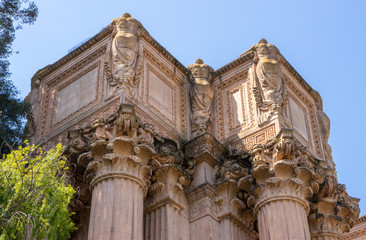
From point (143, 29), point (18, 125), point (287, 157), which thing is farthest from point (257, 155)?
point (18, 125)

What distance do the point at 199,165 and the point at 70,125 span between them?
3.79 meters

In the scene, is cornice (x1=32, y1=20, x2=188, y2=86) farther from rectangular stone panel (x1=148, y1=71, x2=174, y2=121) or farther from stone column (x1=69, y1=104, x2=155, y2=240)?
stone column (x1=69, y1=104, x2=155, y2=240)

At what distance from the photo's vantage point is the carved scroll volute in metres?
20.4

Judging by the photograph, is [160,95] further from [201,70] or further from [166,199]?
[166,199]

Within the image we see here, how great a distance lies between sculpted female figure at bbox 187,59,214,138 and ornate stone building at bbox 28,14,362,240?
0.11 feet

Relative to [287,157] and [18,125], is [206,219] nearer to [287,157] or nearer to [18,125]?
[287,157]

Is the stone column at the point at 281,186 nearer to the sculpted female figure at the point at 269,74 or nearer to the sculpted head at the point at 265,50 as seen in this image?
the sculpted female figure at the point at 269,74

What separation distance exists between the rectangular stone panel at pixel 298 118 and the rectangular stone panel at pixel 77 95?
20.5 ft

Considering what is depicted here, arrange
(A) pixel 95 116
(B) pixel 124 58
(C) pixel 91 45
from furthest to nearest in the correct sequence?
1. (C) pixel 91 45
2. (B) pixel 124 58
3. (A) pixel 95 116

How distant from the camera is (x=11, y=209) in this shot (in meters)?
14.4

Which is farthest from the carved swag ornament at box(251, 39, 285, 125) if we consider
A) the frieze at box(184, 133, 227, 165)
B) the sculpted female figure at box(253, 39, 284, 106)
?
the frieze at box(184, 133, 227, 165)

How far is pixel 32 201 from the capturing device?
1486 centimetres

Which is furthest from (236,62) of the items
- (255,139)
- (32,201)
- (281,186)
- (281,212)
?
(32,201)

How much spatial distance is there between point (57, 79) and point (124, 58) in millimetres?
3076
